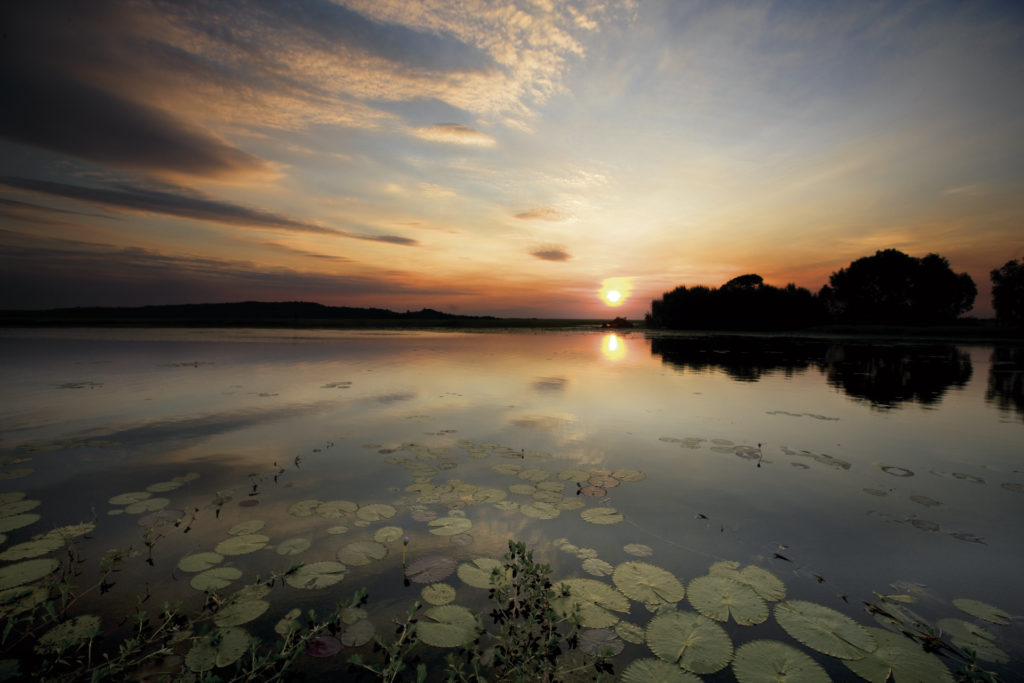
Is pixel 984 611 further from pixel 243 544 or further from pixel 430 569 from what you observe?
pixel 243 544

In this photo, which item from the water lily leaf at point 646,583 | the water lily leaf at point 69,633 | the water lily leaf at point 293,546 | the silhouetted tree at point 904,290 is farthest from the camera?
the silhouetted tree at point 904,290

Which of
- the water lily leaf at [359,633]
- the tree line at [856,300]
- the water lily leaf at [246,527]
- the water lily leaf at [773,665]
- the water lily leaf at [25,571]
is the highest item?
the tree line at [856,300]

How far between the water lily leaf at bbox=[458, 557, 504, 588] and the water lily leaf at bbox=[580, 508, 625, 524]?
1.59 meters

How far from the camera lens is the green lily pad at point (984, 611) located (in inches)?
144

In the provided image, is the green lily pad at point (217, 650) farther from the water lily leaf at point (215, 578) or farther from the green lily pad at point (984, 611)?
the green lily pad at point (984, 611)

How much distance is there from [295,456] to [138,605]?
4.41 metres

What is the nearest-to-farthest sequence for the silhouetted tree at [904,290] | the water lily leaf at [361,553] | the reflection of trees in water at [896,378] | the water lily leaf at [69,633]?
1. the water lily leaf at [69,633]
2. the water lily leaf at [361,553]
3. the reflection of trees in water at [896,378]
4. the silhouetted tree at [904,290]

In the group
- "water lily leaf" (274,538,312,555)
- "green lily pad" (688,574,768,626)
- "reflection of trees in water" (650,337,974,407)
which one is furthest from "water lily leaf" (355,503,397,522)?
"reflection of trees in water" (650,337,974,407)

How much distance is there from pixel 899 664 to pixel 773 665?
99cm

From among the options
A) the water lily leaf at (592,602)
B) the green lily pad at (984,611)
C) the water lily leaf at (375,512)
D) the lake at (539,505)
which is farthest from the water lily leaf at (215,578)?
the green lily pad at (984,611)

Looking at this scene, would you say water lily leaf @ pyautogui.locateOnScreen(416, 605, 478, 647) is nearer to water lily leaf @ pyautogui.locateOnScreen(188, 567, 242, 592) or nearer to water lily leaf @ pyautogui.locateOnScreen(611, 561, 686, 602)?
water lily leaf @ pyautogui.locateOnScreen(611, 561, 686, 602)

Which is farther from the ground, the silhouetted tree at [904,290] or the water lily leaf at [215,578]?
the silhouetted tree at [904,290]

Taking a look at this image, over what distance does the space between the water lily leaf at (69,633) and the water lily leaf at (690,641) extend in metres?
4.48

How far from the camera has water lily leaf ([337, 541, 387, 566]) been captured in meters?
4.45
